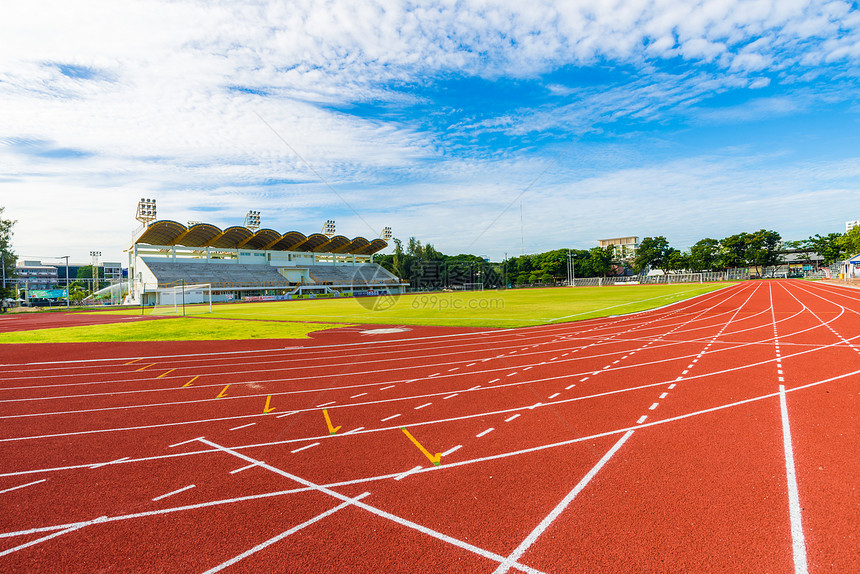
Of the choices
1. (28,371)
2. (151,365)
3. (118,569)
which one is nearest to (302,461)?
(118,569)

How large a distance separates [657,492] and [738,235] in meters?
140

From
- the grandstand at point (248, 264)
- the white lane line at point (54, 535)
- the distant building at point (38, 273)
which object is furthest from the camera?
the distant building at point (38, 273)

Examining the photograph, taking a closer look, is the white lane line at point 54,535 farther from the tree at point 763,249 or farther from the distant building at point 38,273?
the distant building at point 38,273

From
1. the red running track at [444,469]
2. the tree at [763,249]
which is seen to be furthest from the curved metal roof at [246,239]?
the tree at [763,249]

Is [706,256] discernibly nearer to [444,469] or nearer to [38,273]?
[444,469]

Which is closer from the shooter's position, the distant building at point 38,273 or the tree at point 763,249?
the tree at point 763,249

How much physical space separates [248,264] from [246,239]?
555 centimetres

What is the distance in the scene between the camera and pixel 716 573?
355 centimetres

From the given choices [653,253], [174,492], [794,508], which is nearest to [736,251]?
[653,253]

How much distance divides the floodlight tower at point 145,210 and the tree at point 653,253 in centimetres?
12791

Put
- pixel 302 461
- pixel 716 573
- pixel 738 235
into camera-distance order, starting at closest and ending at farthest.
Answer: pixel 716 573, pixel 302 461, pixel 738 235

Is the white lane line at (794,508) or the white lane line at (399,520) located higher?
the white lane line at (794,508)

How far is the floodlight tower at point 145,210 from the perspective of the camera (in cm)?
7712

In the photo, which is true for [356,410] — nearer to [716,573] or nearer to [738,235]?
[716,573]
